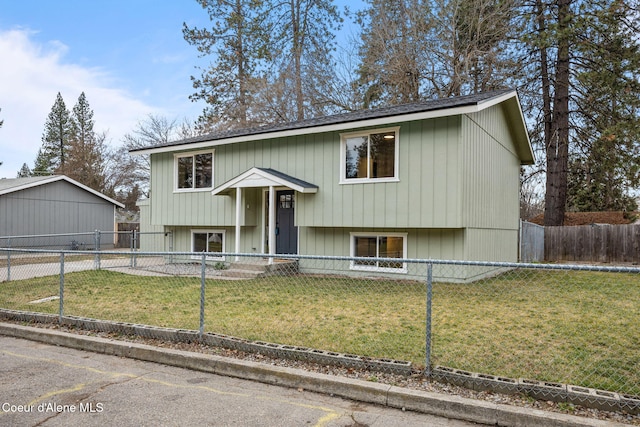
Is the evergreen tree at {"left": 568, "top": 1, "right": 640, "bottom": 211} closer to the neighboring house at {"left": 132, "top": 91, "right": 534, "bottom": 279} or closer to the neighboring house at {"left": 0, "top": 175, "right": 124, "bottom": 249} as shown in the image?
the neighboring house at {"left": 132, "top": 91, "right": 534, "bottom": 279}

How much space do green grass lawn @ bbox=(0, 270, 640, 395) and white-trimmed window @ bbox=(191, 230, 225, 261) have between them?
3838mm

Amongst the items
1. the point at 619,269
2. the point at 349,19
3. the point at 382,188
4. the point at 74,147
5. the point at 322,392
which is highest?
the point at 349,19

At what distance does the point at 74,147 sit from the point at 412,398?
127ft

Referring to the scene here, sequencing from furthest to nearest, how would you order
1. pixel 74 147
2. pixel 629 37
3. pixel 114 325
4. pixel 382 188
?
pixel 74 147 < pixel 629 37 < pixel 382 188 < pixel 114 325

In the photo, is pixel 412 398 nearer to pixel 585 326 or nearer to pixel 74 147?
pixel 585 326

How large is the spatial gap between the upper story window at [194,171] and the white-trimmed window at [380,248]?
533 cm

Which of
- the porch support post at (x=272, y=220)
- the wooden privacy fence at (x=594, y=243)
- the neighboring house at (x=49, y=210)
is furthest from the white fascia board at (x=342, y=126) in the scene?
the neighboring house at (x=49, y=210)

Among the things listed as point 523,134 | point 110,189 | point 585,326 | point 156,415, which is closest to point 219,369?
point 156,415

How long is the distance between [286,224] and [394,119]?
15.0ft

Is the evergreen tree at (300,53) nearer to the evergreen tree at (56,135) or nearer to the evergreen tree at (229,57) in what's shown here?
the evergreen tree at (229,57)

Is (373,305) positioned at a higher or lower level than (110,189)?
lower

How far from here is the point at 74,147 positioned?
35.2 metres

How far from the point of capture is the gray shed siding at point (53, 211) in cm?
2030

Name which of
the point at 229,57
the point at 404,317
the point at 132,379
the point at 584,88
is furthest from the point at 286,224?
the point at 229,57
